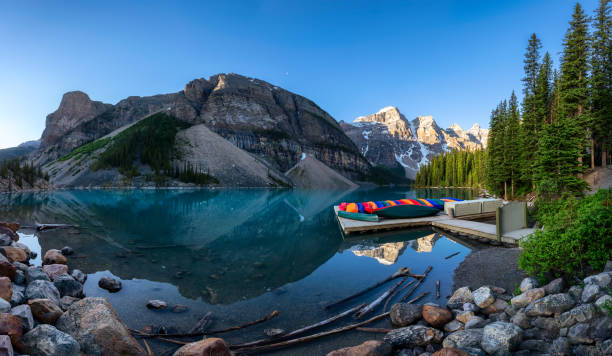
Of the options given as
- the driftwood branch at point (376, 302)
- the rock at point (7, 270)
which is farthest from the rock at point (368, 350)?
the rock at point (7, 270)

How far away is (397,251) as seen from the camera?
13.4 m

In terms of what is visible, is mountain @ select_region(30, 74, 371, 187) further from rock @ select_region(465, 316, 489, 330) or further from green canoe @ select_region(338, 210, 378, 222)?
rock @ select_region(465, 316, 489, 330)

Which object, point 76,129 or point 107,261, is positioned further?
point 76,129

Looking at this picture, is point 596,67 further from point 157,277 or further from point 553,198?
point 157,277

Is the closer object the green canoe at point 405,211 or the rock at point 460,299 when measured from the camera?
the rock at point 460,299

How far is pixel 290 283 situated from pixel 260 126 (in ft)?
543

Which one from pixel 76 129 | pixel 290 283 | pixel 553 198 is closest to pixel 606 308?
pixel 553 198

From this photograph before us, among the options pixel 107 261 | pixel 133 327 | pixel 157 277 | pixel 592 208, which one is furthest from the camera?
pixel 107 261

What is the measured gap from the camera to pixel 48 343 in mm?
4188

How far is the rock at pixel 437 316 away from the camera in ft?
19.7

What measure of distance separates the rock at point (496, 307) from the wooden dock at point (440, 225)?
898 cm

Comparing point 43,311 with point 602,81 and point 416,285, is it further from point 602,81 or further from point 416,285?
point 602,81

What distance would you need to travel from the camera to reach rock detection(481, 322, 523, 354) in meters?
4.40

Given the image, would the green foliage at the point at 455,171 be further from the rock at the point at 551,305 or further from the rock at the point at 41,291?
the rock at the point at 41,291
